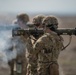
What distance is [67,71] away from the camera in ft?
64.3

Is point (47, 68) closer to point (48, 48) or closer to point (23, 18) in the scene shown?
point (48, 48)

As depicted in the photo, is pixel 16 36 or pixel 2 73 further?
pixel 2 73

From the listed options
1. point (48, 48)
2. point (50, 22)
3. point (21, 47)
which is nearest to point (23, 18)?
point (21, 47)

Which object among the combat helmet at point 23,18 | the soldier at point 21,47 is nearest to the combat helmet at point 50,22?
the soldier at point 21,47

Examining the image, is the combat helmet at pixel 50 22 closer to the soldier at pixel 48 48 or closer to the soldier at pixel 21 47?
the soldier at pixel 48 48

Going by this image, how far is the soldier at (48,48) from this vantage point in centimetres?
1203

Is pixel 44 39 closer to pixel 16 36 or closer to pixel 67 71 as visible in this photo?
pixel 16 36

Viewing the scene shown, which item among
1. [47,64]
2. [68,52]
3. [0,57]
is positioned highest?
[47,64]

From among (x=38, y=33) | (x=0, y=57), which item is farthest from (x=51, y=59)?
(x=0, y=57)

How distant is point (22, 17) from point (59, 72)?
239 cm

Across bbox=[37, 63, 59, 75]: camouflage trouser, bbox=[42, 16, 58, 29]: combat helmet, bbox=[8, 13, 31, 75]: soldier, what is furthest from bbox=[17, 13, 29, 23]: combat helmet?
bbox=[37, 63, 59, 75]: camouflage trouser

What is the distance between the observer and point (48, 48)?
39.7ft

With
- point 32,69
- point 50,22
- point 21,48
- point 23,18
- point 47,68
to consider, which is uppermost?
point 50,22

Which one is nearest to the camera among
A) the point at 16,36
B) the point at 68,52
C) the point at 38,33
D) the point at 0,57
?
the point at 38,33
